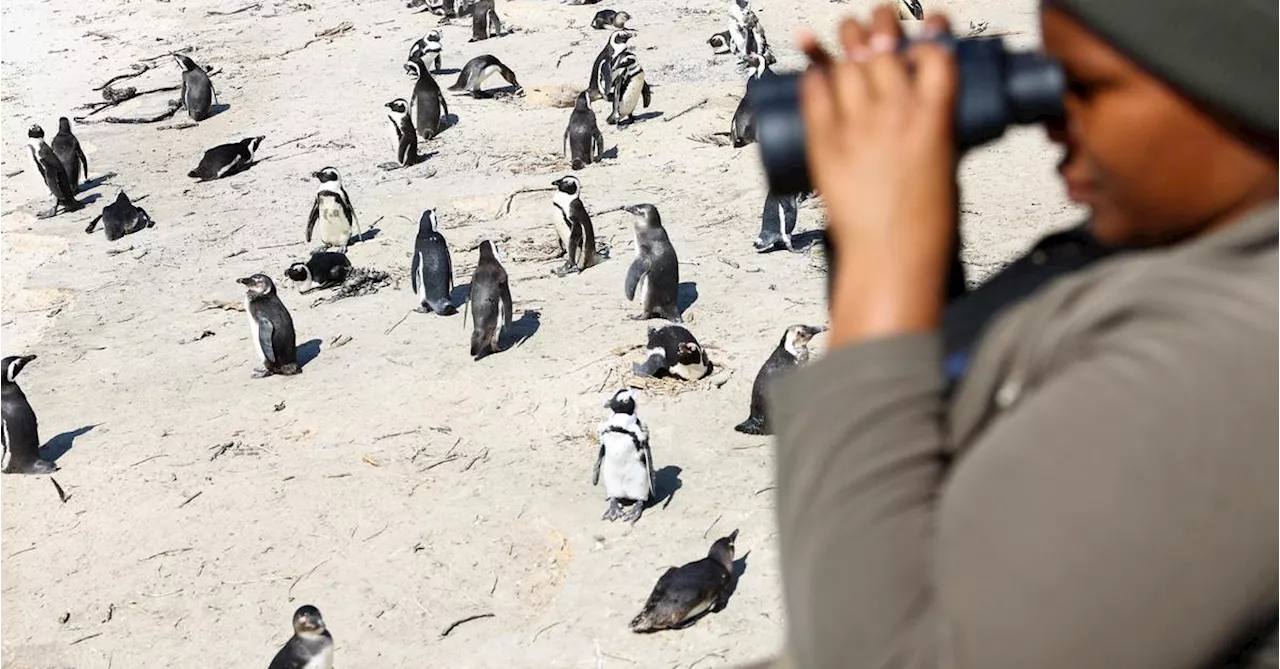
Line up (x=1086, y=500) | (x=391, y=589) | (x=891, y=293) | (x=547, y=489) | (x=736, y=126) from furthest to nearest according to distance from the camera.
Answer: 1. (x=736, y=126)
2. (x=547, y=489)
3. (x=391, y=589)
4. (x=891, y=293)
5. (x=1086, y=500)

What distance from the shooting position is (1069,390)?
784 mm

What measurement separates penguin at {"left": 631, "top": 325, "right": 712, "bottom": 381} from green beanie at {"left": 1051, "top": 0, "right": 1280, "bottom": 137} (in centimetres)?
714

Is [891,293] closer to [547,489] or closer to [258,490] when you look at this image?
[547,489]

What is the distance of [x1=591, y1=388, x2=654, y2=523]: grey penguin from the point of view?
6.57 m

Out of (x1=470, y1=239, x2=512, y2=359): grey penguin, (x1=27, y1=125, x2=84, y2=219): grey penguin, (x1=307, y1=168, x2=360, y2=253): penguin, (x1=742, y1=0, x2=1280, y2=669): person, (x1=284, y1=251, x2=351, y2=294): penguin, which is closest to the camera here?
(x1=742, y1=0, x2=1280, y2=669): person

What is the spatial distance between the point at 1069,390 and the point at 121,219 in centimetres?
1266

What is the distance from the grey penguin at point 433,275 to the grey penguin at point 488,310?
73 centimetres

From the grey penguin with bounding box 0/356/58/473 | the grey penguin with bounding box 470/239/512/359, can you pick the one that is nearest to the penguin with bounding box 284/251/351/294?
the grey penguin with bounding box 470/239/512/359

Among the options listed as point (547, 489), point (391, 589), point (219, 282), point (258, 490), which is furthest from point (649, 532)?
point (219, 282)

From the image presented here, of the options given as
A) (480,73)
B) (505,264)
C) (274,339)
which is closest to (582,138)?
(505,264)

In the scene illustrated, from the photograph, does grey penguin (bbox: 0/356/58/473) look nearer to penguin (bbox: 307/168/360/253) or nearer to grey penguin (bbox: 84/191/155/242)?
penguin (bbox: 307/168/360/253)

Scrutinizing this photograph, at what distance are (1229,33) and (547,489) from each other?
6.40 m

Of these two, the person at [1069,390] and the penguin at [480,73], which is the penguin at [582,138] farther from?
the person at [1069,390]

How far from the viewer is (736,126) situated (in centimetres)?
1238
